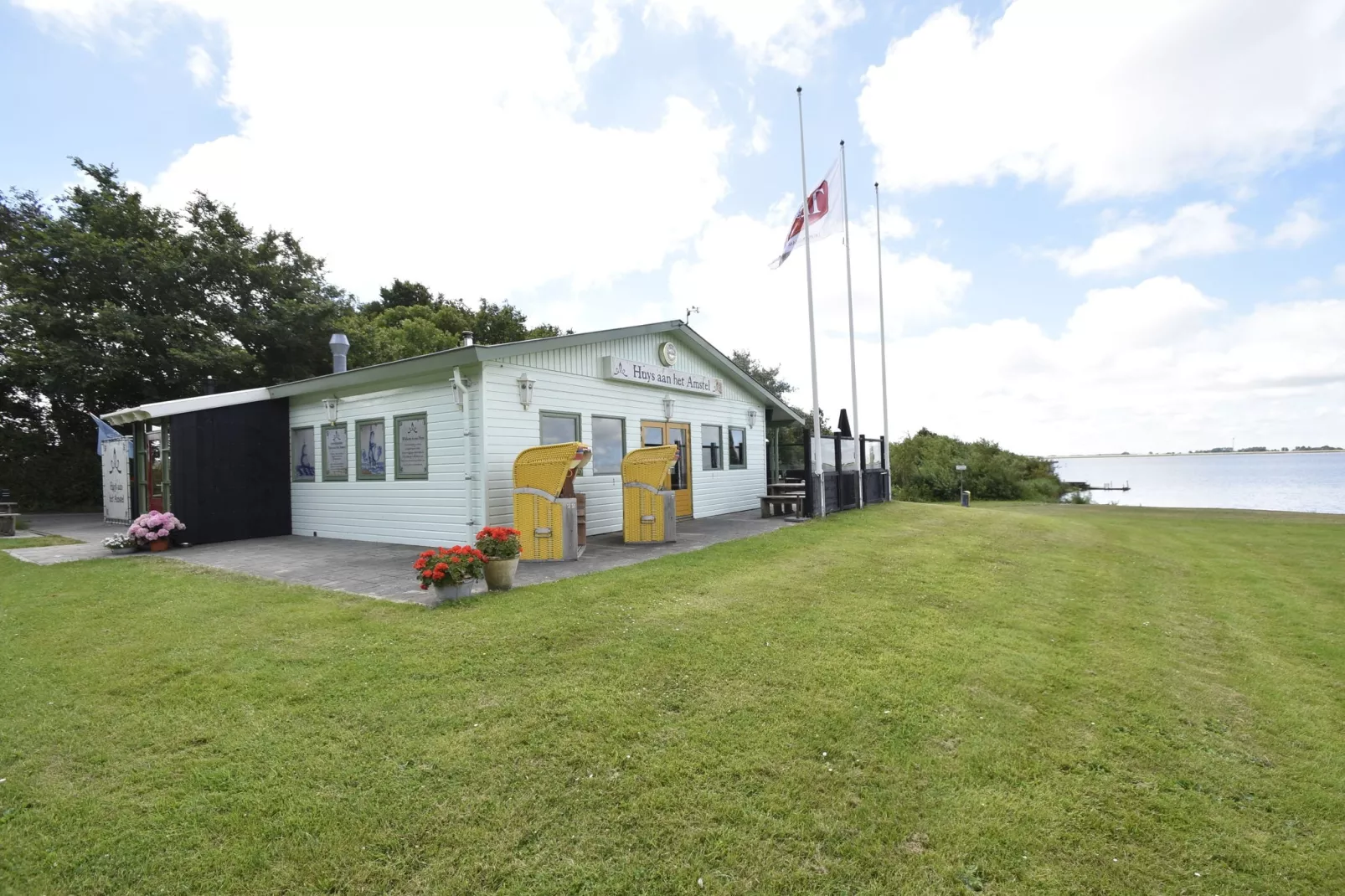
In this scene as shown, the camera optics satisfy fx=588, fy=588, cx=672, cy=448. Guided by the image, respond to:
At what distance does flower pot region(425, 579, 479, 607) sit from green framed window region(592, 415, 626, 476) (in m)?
4.67

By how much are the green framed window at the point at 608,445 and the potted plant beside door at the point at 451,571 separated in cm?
466

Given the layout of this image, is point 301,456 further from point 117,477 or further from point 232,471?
point 117,477

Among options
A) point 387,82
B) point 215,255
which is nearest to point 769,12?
point 387,82

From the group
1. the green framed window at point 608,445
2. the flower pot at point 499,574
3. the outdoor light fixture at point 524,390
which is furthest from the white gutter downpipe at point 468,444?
the flower pot at point 499,574

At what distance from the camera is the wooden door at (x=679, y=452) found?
11398 millimetres

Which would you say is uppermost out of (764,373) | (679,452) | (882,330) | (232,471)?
(764,373)

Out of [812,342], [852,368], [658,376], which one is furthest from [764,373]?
[658,376]

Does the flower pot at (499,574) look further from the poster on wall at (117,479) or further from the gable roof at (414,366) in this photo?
the poster on wall at (117,479)

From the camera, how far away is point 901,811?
8.00ft

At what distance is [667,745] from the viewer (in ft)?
9.40

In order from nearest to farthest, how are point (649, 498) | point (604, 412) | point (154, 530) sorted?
point (649, 498)
point (154, 530)
point (604, 412)

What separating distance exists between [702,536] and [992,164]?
33.2 feet

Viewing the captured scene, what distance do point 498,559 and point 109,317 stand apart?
1855 cm

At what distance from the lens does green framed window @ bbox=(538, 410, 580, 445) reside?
9.25 meters
